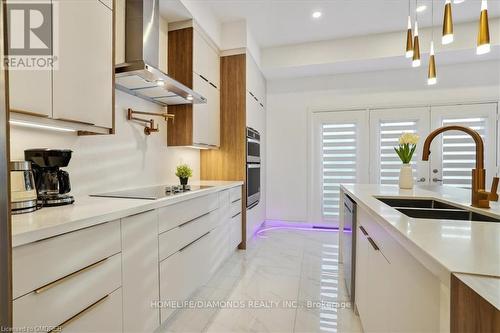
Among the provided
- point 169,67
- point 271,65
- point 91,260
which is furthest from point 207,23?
point 91,260

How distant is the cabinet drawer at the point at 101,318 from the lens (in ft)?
3.30

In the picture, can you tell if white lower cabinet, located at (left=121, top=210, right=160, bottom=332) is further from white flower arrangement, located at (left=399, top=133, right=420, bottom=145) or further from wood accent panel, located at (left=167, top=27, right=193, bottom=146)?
white flower arrangement, located at (left=399, top=133, right=420, bottom=145)

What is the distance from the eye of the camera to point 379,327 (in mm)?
Result: 1188

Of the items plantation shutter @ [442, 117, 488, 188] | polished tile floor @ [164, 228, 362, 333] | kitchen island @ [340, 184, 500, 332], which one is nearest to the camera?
kitchen island @ [340, 184, 500, 332]

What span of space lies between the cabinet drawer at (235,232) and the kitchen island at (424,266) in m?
1.61

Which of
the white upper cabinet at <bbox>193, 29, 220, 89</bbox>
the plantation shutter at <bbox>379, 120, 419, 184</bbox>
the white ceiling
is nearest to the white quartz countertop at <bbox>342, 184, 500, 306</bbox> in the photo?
the white upper cabinet at <bbox>193, 29, 220, 89</bbox>

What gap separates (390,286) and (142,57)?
6.98 feet

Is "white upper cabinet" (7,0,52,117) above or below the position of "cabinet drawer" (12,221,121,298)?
above

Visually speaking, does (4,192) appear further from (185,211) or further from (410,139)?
(410,139)

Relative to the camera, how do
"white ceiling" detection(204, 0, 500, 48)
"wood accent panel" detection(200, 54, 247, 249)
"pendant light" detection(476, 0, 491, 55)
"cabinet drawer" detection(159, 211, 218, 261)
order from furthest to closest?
"wood accent panel" detection(200, 54, 247, 249) < "white ceiling" detection(204, 0, 500, 48) < "cabinet drawer" detection(159, 211, 218, 261) < "pendant light" detection(476, 0, 491, 55)

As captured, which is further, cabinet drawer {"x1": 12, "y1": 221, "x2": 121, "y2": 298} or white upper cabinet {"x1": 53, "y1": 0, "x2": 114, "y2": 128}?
white upper cabinet {"x1": 53, "y1": 0, "x2": 114, "y2": 128}

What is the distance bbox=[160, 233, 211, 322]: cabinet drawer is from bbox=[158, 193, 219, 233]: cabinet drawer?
8.3 inches

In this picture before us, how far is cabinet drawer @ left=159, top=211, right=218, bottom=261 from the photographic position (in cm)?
159

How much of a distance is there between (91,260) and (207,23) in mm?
2786
